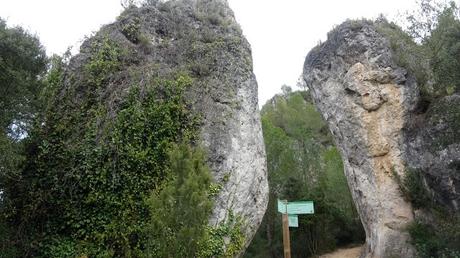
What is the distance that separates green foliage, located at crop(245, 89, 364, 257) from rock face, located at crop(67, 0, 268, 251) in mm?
8290

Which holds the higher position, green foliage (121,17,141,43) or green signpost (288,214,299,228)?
green foliage (121,17,141,43)

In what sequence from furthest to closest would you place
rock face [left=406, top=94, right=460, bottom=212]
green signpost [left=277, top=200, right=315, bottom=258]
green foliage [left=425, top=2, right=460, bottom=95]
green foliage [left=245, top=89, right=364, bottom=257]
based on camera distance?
green foliage [left=245, top=89, right=364, bottom=257] < green foliage [left=425, top=2, right=460, bottom=95] < rock face [left=406, top=94, right=460, bottom=212] < green signpost [left=277, top=200, right=315, bottom=258]

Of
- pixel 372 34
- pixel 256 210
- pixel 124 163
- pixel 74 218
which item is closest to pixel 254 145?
pixel 256 210

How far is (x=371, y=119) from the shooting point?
14.7 meters

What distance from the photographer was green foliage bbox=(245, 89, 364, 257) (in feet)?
63.9

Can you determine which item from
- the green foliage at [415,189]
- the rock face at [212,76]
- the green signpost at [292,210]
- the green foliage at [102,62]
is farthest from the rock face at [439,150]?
the green foliage at [102,62]

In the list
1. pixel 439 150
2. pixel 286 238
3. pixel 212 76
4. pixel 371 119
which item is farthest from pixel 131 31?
pixel 439 150

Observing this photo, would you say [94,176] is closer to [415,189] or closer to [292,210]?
[292,210]

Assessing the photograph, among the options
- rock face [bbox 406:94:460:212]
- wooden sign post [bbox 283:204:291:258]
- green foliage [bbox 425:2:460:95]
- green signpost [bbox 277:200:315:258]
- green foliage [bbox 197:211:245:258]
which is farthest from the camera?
green foliage [bbox 425:2:460:95]

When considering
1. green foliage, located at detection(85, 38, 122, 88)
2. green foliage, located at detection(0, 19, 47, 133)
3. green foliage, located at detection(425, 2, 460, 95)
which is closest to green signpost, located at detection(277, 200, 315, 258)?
green foliage, located at detection(85, 38, 122, 88)

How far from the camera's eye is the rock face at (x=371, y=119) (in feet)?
45.1

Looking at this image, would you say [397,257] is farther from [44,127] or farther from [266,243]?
[44,127]

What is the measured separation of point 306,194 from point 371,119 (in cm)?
594

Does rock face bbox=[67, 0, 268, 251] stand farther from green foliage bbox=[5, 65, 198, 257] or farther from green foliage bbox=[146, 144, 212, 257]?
green foliage bbox=[146, 144, 212, 257]
